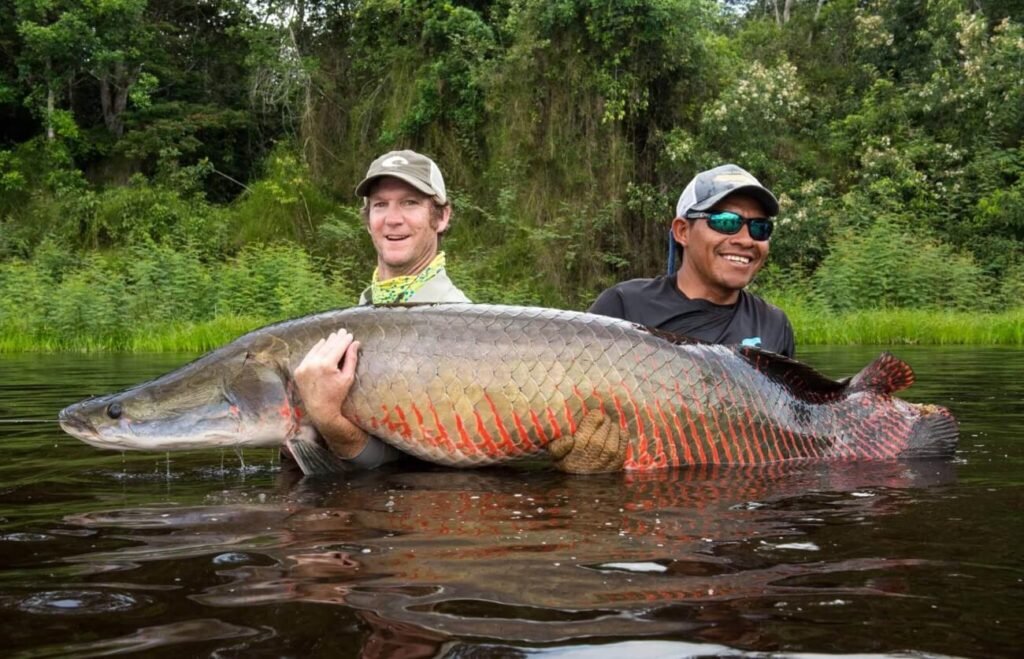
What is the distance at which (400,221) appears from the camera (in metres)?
4.48

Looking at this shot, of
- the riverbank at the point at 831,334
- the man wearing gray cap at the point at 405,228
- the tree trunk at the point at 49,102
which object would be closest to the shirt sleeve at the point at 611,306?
the man wearing gray cap at the point at 405,228

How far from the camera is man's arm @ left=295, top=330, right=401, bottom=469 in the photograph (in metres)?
3.76

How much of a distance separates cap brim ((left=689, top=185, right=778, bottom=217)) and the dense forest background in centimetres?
1165

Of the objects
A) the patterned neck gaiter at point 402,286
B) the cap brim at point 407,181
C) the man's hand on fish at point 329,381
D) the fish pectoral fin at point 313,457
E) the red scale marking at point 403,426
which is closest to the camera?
the man's hand on fish at point 329,381

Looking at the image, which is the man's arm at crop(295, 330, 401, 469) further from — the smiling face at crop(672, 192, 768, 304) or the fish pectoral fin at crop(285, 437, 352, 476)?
the smiling face at crop(672, 192, 768, 304)

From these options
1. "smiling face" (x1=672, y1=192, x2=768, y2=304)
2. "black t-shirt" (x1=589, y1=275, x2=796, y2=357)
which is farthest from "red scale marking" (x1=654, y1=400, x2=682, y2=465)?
"smiling face" (x1=672, y1=192, x2=768, y2=304)

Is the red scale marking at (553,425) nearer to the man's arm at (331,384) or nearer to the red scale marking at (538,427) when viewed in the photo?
the red scale marking at (538,427)

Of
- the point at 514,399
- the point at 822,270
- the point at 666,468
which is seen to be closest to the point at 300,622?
the point at 514,399

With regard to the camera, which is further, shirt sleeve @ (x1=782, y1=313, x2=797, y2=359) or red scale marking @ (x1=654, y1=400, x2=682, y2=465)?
shirt sleeve @ (x1=782, y1=313, x2=797, y2=359)

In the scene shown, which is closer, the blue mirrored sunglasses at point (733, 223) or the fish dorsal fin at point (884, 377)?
the fish dorsal fin at point (884, 377)

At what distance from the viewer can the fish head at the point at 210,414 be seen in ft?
12.9

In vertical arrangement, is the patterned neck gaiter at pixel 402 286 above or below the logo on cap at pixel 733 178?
below

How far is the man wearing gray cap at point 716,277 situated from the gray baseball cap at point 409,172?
875 mm

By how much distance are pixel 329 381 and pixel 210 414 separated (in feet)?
1.73
